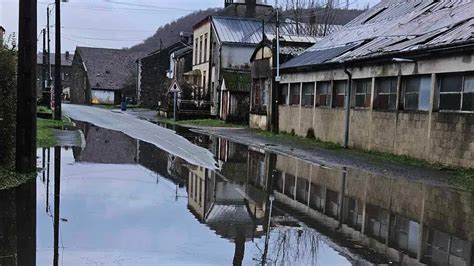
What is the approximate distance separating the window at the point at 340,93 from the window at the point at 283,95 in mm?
6228

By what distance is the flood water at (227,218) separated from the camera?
660 centimetres

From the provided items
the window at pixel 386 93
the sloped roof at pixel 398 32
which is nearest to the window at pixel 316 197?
the sloped roof at pixel 398 32

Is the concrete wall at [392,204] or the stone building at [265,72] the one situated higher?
the stone building at [265,72]

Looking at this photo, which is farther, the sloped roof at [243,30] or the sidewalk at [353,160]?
the sloped roof at [243,30]

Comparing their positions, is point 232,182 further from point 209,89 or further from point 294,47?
point 209,89

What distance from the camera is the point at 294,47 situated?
33.0m

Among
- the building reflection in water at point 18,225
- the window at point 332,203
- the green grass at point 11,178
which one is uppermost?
the green grass at point 11,178

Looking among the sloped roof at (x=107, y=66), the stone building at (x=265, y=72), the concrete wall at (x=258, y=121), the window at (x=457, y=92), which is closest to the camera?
the window at (x=457, y=92)

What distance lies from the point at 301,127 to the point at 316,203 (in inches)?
678

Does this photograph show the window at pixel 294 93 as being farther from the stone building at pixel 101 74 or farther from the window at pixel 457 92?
the stone building at pixel 101 74

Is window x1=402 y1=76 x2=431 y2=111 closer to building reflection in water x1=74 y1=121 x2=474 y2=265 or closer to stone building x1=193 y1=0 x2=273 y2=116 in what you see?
building reflection in water x1=74 y1=121 x2=474 y2=265

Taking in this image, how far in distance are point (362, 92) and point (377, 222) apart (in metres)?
13.4

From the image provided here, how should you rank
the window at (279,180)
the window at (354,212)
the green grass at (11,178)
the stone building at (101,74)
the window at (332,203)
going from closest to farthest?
1. the window at (354,212)
2. the window at (332,203)
3. the green grass at (11,178)
4. the window at (279,180)
5. the stone building at (101,74)

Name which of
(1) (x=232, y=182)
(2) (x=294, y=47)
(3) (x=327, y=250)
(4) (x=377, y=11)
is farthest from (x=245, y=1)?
(3) (x=327, y=250)
